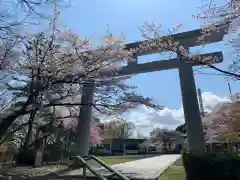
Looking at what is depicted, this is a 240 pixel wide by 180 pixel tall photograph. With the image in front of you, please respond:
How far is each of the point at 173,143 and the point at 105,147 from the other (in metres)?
12.3

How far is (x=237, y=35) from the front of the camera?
345 centimetres

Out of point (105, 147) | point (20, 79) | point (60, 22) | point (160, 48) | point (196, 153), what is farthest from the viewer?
point (105, 147)

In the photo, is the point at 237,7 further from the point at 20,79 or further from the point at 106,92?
the point at 20,79

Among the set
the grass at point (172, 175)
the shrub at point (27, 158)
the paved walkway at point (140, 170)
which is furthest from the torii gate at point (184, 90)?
the shrub at point (27, 158)

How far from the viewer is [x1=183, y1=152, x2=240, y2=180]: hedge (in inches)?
211

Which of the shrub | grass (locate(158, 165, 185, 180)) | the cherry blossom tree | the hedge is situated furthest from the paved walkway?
the shrub

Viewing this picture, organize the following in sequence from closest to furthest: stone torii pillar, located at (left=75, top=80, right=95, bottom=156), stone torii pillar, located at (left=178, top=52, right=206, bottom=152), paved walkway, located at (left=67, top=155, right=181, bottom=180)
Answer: paved walkway, located at (left=67, top=155, right=181, bottom=180) < stone torii pillar, located at (left=178, top=52, right=206, bottom=152) < stone torii pillar, located at (left=75, top=80, right=95, bottom=156)

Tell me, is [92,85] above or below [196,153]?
above

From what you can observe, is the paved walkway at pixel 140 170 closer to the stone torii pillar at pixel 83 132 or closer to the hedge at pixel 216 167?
the hedge at pixel 216 167

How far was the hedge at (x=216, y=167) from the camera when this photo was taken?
Result: 537 cm

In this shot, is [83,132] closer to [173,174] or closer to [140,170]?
[140,170]

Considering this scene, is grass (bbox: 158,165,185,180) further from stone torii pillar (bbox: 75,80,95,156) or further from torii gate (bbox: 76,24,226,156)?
stone torii pillar (bbox: 75,80,95,156)

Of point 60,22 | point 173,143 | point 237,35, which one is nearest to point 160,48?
point 237,35

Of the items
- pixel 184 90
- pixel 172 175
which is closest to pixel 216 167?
pixel 172 175
